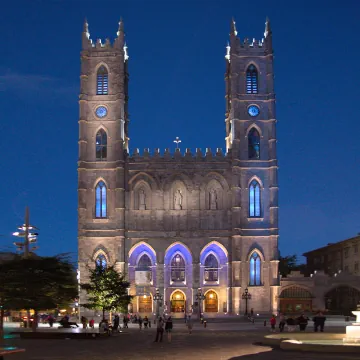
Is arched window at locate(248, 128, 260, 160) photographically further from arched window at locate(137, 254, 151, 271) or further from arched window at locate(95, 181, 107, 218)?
arched window at locate(95, 181, 107, 218)

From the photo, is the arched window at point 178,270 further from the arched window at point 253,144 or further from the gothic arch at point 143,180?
the arched window at point 253,144

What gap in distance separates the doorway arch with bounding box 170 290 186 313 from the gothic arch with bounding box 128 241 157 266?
153 inches

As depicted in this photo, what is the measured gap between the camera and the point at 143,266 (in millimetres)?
75312

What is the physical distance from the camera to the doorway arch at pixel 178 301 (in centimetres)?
7531

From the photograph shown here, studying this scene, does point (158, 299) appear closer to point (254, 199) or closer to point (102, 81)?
point (254, 199)

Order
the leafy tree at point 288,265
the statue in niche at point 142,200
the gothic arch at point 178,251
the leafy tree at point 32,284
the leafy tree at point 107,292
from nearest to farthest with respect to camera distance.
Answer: the leafy tree at point 32,284 < the leafy tree at point 107,292 < the gothic arch at point 178,251 < the statue in niche at point 142,200 < the leafy tree at point 288,265

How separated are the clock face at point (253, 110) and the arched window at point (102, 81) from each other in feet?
49.6

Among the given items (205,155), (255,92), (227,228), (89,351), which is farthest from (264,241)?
(89,351)

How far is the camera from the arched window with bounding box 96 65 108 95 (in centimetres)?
7812

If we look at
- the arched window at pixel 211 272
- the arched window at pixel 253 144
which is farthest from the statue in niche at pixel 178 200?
the arched window at pixel 253 144

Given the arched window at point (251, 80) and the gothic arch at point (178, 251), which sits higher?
the arched window at point (251, 80)

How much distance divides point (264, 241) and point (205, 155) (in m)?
10.6

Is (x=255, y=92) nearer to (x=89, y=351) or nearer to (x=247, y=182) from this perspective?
(x=247, y=182)

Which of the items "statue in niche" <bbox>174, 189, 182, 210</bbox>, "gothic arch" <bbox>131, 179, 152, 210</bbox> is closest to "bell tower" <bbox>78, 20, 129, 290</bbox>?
"gothic arch" <bbox>131, 179, 152, 210</bbox>
